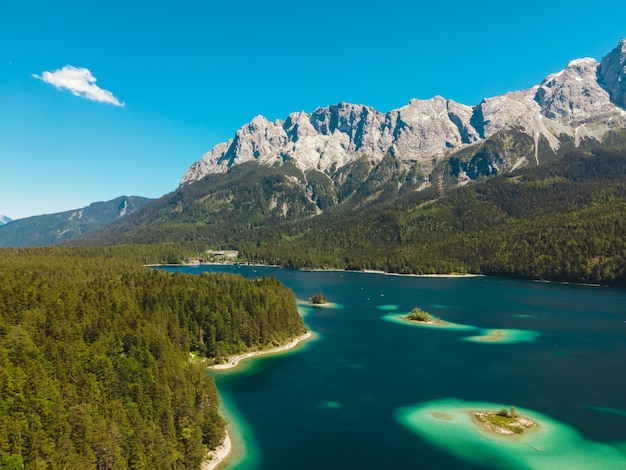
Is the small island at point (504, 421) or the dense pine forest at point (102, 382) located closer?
the dense pine forest at point (102, 382)

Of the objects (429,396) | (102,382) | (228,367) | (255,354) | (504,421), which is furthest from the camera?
(255,354)

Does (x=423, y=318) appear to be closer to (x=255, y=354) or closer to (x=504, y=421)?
(x=255, y=354)

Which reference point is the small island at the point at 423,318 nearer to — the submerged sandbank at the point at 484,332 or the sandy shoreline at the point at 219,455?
the submerged sandbank at the point at 484,332

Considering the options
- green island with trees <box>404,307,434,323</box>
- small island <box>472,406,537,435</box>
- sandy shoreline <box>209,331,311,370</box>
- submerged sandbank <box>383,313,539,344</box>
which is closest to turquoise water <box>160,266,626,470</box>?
submerged sandbank <box>383,313,539,344</box>

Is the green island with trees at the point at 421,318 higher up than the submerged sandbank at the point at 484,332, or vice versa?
the green island with trees at the point at 421,318

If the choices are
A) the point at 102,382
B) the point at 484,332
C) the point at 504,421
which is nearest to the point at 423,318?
the point at 484,332

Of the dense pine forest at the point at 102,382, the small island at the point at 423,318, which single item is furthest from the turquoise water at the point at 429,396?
the dense pine forest at the point at 102,382
